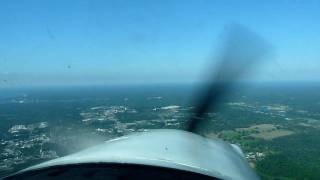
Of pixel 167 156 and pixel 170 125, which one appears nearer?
pixel 167 156

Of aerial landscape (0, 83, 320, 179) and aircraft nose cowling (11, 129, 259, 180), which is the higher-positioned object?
aircraft nose cowling (11, 129, 259, 180)

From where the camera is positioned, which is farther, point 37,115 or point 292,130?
point 292,130

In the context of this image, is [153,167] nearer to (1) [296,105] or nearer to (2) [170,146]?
(2) [170,146]

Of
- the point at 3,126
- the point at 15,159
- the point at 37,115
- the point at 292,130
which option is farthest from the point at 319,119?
the point at 15,159

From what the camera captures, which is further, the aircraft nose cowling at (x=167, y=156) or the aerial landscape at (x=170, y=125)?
the aerial landscape at (x=170, y=125)

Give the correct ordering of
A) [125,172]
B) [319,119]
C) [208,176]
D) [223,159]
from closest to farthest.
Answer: [208,176] < [125,172] < [223,159] < [319,119]

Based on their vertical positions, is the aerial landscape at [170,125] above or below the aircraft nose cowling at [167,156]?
below

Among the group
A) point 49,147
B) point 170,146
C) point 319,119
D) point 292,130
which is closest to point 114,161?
point 170,146

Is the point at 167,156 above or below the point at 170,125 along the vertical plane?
above

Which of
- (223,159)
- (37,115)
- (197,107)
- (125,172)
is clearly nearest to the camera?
(125,172)

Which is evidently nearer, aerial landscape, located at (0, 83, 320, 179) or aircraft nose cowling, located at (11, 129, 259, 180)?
aircraft nose cowling, located at (11, 129, 259, 180)

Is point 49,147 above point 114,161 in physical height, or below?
below
